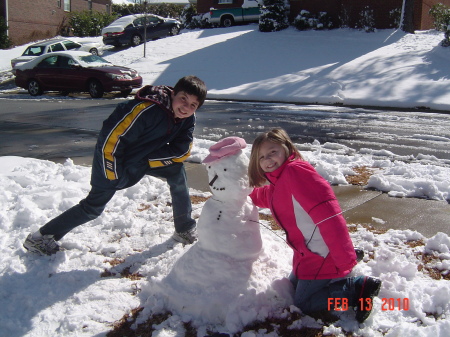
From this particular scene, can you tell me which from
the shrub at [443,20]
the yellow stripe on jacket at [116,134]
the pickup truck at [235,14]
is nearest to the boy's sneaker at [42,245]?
the yellow stripe on jacket at [116,134]

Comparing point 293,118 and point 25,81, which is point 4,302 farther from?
point 25,81

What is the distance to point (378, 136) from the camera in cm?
854

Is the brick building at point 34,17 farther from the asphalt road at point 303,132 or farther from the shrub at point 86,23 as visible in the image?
the asphalt road at point 303,132

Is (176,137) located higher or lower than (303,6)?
lower

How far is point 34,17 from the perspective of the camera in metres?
35.0

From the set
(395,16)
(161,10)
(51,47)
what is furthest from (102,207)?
(161,10)

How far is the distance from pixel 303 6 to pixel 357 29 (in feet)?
9.97

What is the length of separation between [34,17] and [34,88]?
64.7 feet

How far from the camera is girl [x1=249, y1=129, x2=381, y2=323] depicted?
2.65 metres

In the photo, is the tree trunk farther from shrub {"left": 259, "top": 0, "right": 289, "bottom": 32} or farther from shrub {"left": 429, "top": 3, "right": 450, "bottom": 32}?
shrub {"left": 259, "top": 0, "right": 289, "bottom": 32}

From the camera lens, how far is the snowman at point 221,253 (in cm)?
278

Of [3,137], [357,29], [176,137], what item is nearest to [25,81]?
[3,137]

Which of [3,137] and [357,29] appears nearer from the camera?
[3,137]

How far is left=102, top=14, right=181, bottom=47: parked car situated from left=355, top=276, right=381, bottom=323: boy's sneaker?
2526 cm
